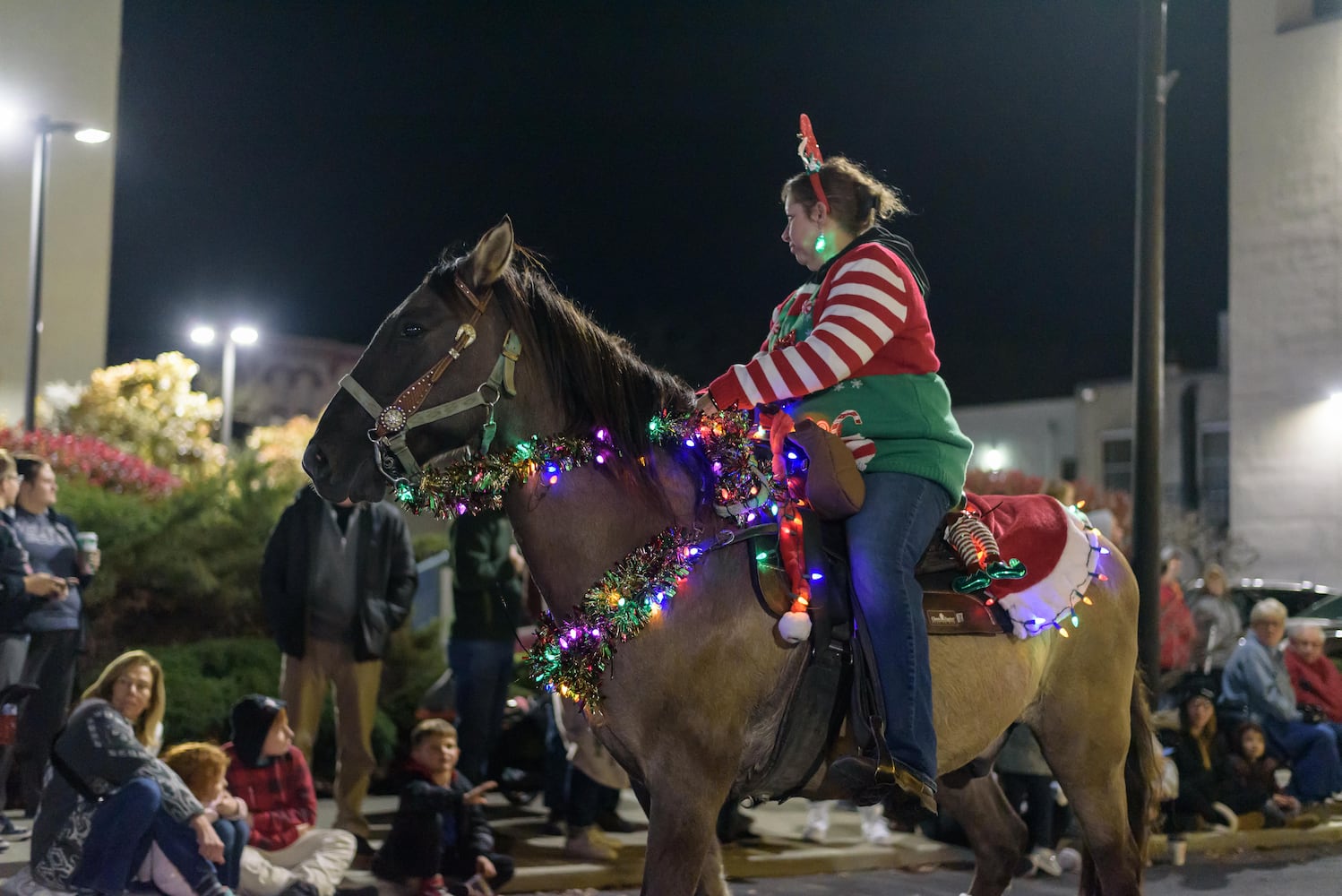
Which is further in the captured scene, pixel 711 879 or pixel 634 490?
pixel 711 879

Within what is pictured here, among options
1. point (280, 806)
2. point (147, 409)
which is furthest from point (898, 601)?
point (147, 409)

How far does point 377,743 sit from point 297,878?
3.32 m

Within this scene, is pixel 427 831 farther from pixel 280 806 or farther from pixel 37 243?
pixel 37 243

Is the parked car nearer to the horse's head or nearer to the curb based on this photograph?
the curb

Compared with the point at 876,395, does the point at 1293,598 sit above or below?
below

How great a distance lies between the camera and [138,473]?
531 inches

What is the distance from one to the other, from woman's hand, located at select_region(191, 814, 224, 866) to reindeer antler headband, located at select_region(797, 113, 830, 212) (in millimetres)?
3954

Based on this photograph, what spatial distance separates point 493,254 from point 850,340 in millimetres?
1229

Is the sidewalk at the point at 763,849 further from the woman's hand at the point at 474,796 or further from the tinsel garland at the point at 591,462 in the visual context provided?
the tinsel garland at the point at 591,462

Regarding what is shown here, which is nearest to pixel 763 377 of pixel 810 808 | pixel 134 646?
pixel 810 808

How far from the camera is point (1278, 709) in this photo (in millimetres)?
11289

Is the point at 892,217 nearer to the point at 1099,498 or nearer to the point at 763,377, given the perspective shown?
the point at 763,377

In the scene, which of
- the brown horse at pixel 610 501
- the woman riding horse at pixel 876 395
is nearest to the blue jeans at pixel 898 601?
the woman riding horse at pixel 876 395

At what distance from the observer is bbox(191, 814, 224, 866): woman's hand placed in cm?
617
